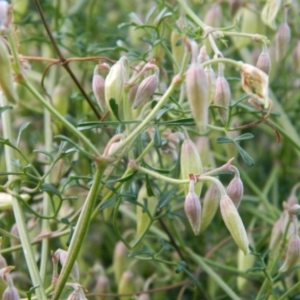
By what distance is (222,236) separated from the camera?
1322mm

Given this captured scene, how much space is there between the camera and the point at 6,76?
0.62 metres

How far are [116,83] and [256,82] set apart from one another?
0.17 meters

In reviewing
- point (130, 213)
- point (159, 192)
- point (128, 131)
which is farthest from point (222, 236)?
point (128, 131)

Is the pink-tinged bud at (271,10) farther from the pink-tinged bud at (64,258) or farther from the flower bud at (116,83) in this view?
the pink-tinged bud at (64,258)

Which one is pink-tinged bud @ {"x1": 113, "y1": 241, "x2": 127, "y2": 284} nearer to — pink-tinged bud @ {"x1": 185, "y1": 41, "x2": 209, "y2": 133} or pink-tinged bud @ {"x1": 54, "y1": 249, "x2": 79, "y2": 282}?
pink-tinged bud @ {"x1": 54, "y1": 249, "x2": 79, "y2": 282}

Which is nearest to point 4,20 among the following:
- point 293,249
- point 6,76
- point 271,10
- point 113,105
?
point 6,76

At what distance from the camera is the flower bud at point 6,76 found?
61cm

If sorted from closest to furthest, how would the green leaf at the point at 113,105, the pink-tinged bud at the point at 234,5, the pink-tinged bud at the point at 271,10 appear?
the green leaf at the point at 113,105 → the pink-tinged bud at the point at 271,10 → the pink-tinged bud at the point at 234,5

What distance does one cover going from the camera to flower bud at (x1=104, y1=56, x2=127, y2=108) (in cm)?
72

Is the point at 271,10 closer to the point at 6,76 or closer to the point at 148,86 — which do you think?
the point at 148,86

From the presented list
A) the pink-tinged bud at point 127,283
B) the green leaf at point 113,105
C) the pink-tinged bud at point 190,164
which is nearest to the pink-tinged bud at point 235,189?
the pink-tinged bud at point 190,164

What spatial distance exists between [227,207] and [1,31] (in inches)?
10.7

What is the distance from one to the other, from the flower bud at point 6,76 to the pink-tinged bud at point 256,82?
0.66 ft

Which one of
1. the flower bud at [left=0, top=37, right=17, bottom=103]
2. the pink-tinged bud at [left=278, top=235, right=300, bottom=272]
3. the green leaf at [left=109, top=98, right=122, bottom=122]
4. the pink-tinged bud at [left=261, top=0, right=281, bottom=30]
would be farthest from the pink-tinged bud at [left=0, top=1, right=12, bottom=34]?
the pink-tinged bud at [left=261, top=0, right=281, bottom=30]
